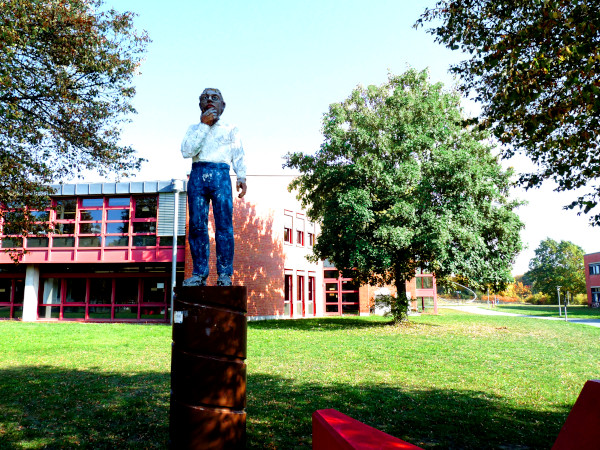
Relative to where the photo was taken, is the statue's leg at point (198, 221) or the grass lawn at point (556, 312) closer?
the statue's leg at point (198, 221)

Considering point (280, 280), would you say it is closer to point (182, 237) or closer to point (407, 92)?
point (182, 237)

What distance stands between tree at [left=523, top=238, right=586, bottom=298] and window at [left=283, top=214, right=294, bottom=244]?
50.0 m

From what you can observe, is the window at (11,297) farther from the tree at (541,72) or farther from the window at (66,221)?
the tree at (541,72)

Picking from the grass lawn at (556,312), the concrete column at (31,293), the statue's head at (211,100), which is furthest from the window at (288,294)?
the grass lawn at (556,312)

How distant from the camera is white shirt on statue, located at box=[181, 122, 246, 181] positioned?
545cm

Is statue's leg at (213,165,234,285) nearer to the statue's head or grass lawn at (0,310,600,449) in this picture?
the statue's head

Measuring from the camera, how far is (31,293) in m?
25.4

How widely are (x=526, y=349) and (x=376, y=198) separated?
8.99 meters

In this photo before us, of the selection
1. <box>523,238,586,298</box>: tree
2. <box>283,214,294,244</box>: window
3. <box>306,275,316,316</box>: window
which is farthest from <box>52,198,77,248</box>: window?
<box>523,238,586,298</box>: tree

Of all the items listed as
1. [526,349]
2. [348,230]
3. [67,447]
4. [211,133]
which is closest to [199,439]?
[67,447]

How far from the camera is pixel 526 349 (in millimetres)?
14414

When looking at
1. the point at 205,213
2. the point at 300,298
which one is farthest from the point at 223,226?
the point at 300,298

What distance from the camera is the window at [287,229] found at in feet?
93.4

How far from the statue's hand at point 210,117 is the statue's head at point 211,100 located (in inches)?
1.8
